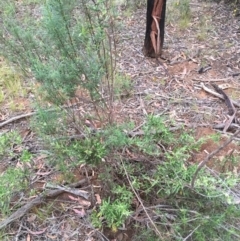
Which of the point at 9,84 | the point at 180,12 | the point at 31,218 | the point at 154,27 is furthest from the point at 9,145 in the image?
the point at 180,12

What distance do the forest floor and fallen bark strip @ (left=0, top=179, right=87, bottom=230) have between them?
0.03 metres

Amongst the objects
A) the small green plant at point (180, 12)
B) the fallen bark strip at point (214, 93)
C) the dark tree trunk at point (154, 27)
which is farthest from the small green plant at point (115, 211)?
the small green plant at point (180, 12)

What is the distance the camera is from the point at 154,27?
Answer: 3.15 metres

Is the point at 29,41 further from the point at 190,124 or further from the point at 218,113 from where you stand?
the point at 218,113

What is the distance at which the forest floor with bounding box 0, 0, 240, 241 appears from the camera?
180 cm

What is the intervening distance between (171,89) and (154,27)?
725 mm

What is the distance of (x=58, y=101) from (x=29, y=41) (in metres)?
0.46

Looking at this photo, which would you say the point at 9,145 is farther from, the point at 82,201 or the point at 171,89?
the point at 171,89

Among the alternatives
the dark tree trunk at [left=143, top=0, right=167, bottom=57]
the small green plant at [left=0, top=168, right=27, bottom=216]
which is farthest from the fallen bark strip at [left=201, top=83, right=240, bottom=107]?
the small green plant at [left=0, top=168, right=27, bottom=216]

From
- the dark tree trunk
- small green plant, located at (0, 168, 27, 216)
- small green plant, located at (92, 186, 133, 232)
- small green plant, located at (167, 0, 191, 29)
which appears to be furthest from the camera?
small green plant, located at (167, 0, 191, 29)

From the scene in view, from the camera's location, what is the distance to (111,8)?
166cm

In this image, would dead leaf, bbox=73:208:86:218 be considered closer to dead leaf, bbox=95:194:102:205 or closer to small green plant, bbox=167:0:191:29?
dead leaf, bbox=95:194:102:205

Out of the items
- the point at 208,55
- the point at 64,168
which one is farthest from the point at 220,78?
the point at 64,168

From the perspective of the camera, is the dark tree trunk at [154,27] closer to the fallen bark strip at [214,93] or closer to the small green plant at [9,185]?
the fallen bark strip at [214,93]
